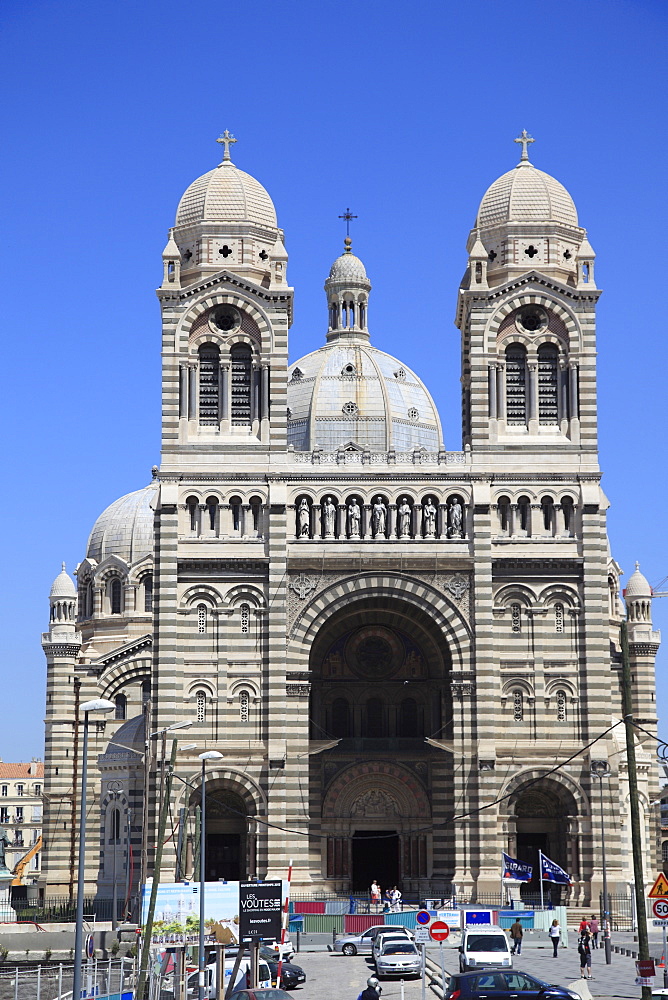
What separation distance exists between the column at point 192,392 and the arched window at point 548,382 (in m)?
13.5

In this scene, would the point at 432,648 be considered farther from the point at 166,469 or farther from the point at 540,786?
the point at 166,469

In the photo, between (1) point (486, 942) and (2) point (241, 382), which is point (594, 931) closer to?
(1) point (486, 942)

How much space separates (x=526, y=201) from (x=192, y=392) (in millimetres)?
15492

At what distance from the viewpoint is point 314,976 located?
46469 millimetres

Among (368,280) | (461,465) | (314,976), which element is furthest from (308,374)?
(314,976)

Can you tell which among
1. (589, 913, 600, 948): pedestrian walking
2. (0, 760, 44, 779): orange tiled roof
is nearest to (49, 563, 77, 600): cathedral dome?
(589, 913, 600, 948): pedestrian walking

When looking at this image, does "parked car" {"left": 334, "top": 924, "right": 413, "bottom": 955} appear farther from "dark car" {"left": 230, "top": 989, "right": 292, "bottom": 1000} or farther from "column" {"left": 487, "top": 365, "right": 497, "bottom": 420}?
"column" {"left": 487, "top": 365, "right": 497, "bottom": 420}

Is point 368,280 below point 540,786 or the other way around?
the other way around

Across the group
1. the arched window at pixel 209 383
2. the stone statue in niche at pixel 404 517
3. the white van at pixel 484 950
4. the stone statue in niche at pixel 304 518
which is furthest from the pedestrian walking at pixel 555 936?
the arched window at pixel 209 383

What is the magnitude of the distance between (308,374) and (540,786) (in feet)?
98.8

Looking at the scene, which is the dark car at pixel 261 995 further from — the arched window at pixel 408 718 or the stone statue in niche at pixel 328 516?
the arched window at pixel 408 718

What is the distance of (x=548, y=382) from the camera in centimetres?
6756

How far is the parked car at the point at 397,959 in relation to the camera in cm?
4491

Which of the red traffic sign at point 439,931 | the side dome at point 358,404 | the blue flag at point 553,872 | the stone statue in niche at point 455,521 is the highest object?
the side dome at point 358,404
